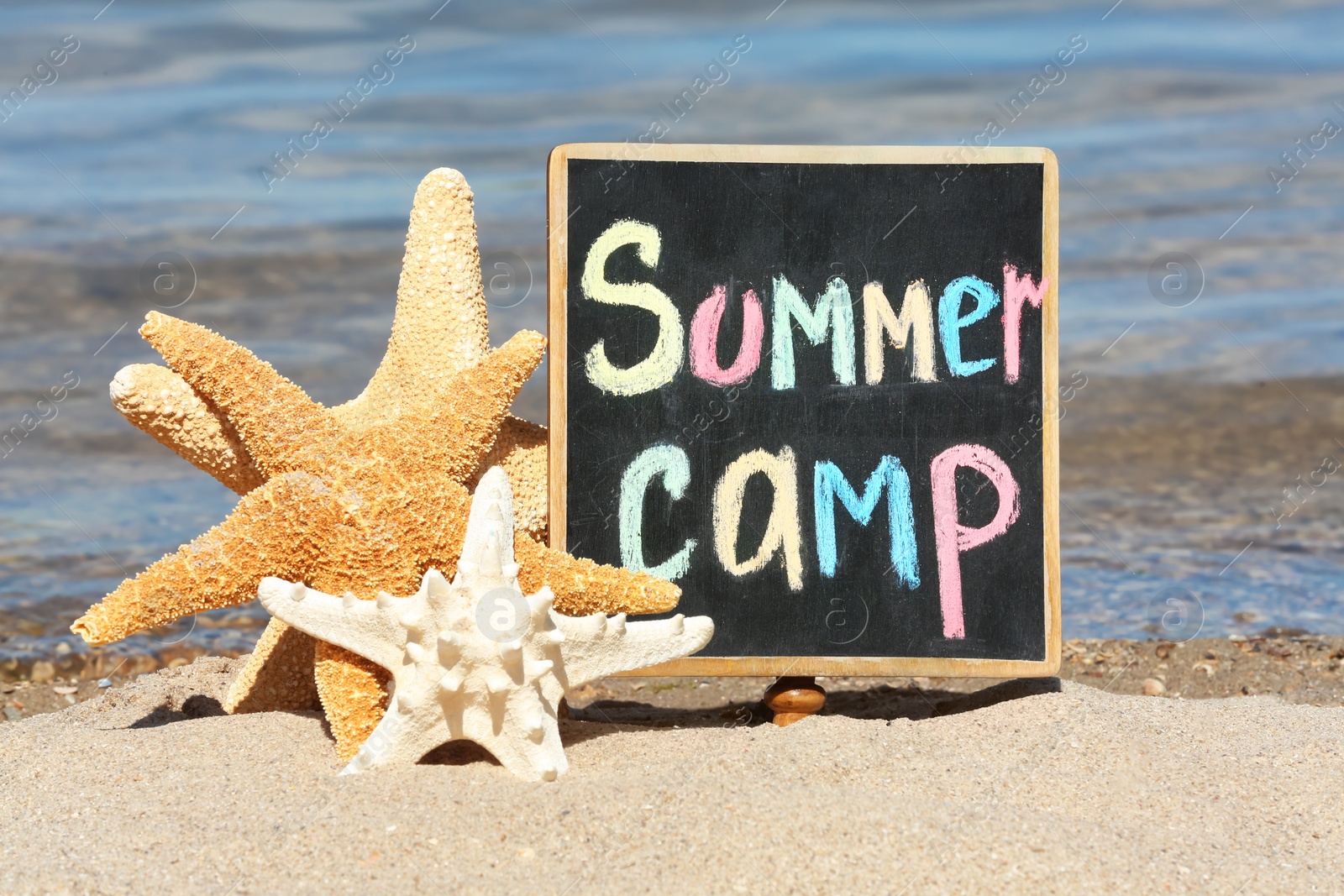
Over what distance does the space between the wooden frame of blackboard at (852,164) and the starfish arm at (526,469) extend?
0.09 metres

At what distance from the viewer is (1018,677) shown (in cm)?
334

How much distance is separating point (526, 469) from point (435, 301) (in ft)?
1.69

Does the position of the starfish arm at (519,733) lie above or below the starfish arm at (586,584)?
below

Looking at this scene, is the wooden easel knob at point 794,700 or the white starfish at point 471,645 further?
the wooden easel knob at point 794,700

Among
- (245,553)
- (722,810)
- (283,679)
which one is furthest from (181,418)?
(722,810)

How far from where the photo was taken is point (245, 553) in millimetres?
2637

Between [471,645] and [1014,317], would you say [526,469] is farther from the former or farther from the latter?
[1014,317]

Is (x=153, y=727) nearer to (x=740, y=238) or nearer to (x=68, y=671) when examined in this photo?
(x=68, y=671)

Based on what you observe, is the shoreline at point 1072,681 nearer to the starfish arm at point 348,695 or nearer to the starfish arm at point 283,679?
the starfish arm at point 283,679

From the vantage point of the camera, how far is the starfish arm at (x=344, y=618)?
99.4 inches

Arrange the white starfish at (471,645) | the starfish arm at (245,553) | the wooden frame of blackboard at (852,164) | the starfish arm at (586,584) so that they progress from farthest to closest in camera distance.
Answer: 1. the wooden frame of blackboard at (852,164)
2. the starfish arm at (586,584)
3. the starfish arm at (245,553)
4. the white starfish at (471,645)

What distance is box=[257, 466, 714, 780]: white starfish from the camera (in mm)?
2467

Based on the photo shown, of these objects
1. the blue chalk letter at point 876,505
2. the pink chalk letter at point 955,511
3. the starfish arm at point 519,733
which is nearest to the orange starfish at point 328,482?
the starfish arm at point 519,733

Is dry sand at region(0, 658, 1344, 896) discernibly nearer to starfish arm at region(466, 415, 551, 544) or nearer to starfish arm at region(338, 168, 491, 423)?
starfish arm at region(466, 415, 551, 544)
